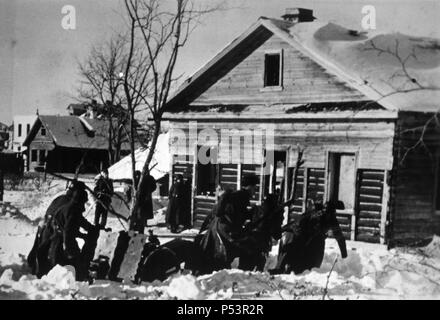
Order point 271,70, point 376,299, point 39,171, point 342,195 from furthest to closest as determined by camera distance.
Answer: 1. point 39,171
2. point 271,70
3. point 342,195
4. point 376,299

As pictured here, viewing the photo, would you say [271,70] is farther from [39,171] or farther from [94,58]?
[39,171]

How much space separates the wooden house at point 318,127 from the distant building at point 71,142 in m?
1.37

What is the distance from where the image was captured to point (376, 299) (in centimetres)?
1002

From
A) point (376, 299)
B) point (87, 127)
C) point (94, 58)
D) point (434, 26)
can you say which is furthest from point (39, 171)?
point (434, 26)

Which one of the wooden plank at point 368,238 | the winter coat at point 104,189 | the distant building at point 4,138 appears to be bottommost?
the wooden plank at point 368,238

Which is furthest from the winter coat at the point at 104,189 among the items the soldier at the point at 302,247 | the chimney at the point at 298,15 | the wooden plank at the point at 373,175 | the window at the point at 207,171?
the wooden plank at the point at 373,175

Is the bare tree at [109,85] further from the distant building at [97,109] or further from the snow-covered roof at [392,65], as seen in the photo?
the snow-covered roof at [392,65]

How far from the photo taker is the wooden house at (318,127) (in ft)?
35.2

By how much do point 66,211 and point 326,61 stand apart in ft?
17.5

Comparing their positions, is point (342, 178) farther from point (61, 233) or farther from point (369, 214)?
point (61, 233)

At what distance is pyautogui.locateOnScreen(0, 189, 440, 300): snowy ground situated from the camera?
397 inches

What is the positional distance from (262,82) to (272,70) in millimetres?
344

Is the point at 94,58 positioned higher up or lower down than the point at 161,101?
higher up

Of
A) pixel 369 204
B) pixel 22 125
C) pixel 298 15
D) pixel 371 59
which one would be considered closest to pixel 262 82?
pixel 298 15
